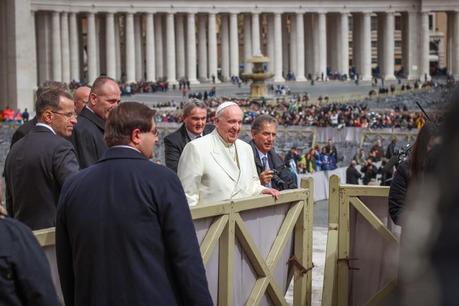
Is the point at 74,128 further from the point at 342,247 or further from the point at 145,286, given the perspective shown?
the point at 145,286

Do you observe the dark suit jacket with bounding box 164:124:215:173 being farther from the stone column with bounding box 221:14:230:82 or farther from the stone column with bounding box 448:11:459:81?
the stone column with bounding box 448:11:459:81

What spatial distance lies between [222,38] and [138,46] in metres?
9.47

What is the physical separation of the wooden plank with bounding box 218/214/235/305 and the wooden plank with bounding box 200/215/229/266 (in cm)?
9

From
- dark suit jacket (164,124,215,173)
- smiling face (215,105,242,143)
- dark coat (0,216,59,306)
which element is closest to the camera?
dark coat (0,216,59,306)

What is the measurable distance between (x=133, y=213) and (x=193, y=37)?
9659 cm

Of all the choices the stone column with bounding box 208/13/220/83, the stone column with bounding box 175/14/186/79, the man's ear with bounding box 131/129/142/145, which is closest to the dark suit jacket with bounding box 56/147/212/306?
the man's ear with bounding box 131/129/142/145

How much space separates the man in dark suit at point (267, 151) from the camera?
425 inches

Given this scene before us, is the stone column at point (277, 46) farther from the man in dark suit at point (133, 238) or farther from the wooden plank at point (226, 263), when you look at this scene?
the man in dark suit at point (133, 238)

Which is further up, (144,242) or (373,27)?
(373,27)

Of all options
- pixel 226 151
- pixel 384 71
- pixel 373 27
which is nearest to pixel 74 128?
pixel 226 151

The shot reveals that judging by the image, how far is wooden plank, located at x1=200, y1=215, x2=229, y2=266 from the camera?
7.50m

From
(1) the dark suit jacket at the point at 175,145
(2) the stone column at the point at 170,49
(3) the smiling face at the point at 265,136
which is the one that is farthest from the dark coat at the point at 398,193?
(2) the stone column at the point at 170,49

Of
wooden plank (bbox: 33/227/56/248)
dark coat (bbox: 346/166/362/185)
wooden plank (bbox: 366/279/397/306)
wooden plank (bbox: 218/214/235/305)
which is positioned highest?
wooden plank (bbox: 33/227/56/248)

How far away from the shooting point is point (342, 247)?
30.2ft
